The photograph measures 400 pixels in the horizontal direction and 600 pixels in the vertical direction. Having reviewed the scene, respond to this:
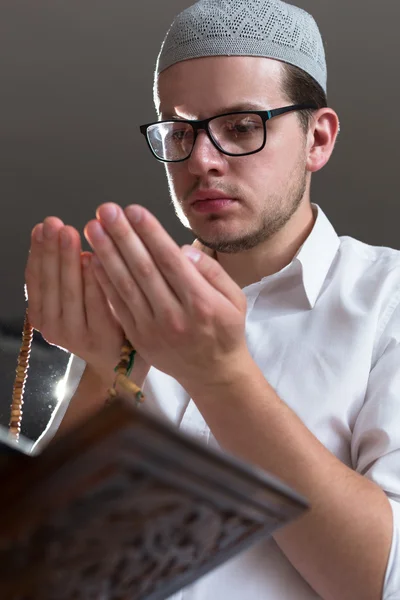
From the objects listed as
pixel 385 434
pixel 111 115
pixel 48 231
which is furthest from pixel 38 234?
pixel 111 115

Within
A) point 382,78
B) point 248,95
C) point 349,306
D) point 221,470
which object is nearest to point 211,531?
point 221,470

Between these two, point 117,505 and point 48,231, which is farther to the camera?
point 48,231

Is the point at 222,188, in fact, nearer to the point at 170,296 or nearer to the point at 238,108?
the point at 238,108

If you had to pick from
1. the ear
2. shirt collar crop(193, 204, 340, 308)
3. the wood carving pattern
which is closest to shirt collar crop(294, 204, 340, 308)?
shirt collar crop(193, 204, 340, 308)

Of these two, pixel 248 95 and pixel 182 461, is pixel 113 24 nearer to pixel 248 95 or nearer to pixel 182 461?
pixel 248 95

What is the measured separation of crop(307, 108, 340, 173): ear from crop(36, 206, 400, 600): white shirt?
0.14 m

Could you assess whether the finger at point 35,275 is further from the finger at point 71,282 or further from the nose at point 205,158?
the nose at point 205,158

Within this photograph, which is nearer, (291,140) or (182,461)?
(182,461)

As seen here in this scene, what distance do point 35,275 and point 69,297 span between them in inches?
2.2

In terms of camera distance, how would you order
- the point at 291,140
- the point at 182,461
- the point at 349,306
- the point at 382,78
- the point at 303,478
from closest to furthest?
1. the point at 182,461
2. the point at 303,478
3. the point at 349,306
4. the point at 291,140
5. the point at 382,78

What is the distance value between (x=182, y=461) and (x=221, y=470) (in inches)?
0.8

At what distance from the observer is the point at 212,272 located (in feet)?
2.60

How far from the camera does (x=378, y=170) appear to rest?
2.45 meters

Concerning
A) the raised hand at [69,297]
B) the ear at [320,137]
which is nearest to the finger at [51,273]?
the raised hand at [69,297]
